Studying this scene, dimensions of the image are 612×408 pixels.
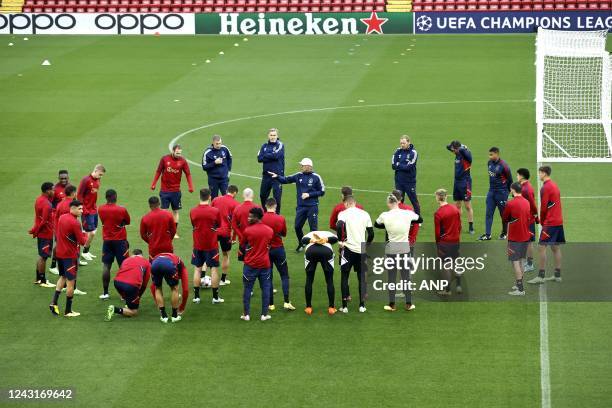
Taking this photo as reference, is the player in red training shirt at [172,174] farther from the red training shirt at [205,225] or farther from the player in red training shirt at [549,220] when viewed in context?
the player in red training shirt at [549,220]

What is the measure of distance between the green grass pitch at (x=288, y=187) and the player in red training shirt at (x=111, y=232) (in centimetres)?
55

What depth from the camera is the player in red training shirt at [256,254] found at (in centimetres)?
1736

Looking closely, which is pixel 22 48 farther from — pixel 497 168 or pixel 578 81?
pixel 497 168

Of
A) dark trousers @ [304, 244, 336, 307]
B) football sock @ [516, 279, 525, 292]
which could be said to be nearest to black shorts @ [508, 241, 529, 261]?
football sock @ [516, 279, 525, 292]

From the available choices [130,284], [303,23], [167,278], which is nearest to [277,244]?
[167,278]

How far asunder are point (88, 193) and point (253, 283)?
16.3 feet

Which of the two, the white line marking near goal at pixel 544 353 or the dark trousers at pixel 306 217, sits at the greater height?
the dark trousers at pixel 306 217

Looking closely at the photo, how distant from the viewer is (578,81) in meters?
32.6

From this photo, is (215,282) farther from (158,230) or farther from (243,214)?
(158,230)

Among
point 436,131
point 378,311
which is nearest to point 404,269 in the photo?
point 378,311

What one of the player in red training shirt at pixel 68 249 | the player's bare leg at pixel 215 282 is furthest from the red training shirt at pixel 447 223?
the player in red training shirt at pixel 68 249

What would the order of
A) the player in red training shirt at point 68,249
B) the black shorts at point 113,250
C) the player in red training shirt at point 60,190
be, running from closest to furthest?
the player in red training shirt at point 68,249 < the black shorts at point 113,250 < the player in red training shirt at point 60,190

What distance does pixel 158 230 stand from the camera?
18.0 meters

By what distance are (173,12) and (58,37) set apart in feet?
17.4
